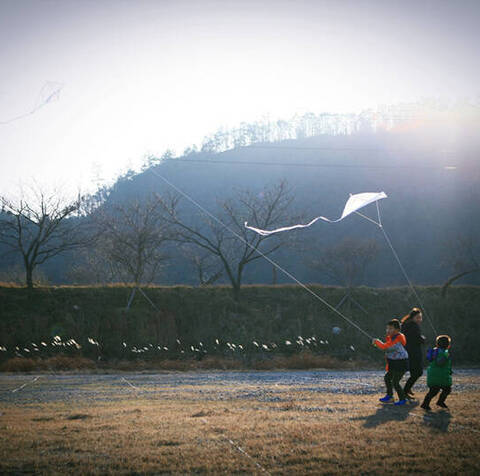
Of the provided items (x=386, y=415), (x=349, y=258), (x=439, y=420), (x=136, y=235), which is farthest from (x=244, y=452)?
(x=349, y=258)

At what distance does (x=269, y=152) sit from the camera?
13875 centimetres

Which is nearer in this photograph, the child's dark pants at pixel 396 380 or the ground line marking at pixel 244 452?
the ground line marking at pixel 244 452

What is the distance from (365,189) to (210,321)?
84.0 metres

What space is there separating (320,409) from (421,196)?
10544cm

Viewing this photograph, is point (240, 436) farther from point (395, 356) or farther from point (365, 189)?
point (365, 189)

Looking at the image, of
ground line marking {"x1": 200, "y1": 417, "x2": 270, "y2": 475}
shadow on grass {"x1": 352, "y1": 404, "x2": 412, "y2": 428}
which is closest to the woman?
shadow on grass {"x1": 352, "y1": 404, "x2": 412, "y2": 428}

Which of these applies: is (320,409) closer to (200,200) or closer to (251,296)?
(251,296)

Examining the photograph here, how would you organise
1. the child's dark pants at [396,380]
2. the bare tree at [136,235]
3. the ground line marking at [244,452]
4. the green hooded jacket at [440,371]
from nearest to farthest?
the ground line marking at [244,452], the green hooded jacket at [440,371], the child's dark pants at [396,380], the bare tree at [136,235]

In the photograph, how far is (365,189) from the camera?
367ft

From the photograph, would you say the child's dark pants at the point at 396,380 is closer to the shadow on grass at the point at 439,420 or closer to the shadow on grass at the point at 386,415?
the shadow on grass at the point at 386,415

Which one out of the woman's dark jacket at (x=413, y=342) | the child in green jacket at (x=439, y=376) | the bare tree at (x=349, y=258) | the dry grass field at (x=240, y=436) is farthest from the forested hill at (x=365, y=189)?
the child in green jacket at (x=439, y=376)

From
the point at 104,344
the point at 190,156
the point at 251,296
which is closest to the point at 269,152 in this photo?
the point at 190,156

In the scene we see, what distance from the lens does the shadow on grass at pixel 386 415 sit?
8.25 m

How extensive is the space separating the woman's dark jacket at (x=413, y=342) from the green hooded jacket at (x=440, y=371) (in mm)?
1817
